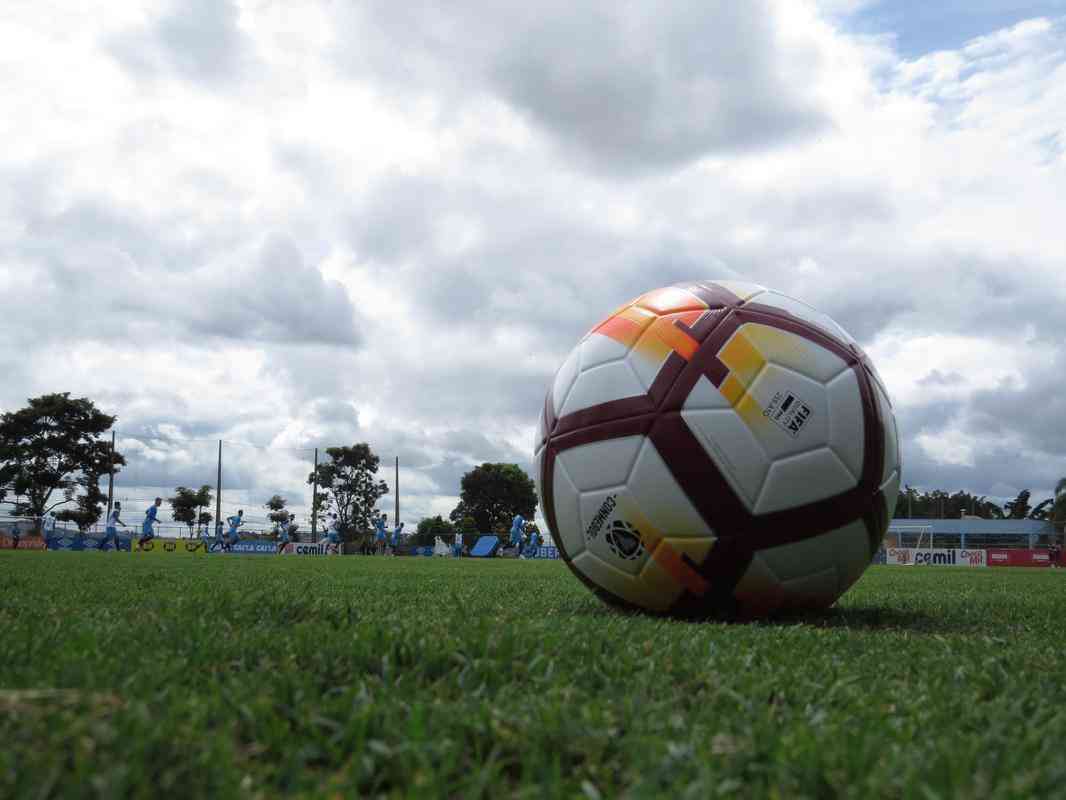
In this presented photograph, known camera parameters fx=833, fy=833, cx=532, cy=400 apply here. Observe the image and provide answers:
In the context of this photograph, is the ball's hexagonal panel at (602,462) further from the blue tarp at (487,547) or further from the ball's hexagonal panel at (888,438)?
the blue tarp at (487,547)

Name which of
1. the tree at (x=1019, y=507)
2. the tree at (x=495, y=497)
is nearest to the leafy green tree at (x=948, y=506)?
the tree at (x=1019, y=507)

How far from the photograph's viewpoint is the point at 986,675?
9.09 feet

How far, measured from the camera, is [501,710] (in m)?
2.01

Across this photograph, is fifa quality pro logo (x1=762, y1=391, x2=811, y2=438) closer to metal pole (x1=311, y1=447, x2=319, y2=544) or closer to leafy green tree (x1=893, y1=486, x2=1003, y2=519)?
metal pole (x1=311, y1=447, x2=319, y2=544)

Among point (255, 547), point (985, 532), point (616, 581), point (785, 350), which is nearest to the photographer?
point (785, 350)

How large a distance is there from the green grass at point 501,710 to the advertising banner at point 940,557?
132ft

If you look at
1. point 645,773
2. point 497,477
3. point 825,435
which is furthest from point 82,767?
point 497,477

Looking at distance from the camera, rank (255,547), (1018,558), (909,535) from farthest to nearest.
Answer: (909,535)
(255,547)
(1018,558)

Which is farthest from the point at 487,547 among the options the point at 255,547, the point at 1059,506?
the point at 1059,506

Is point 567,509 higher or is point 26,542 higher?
point 567,509

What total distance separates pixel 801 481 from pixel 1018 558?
4598 centimetres

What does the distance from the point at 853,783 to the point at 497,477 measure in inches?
2993

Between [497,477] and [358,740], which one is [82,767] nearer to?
[358,740]

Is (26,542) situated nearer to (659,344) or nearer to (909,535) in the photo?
(659,344)
